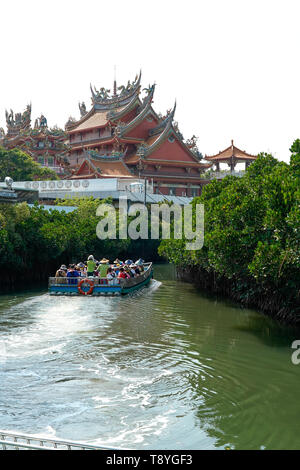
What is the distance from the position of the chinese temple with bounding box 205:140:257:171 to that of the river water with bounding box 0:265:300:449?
114ft

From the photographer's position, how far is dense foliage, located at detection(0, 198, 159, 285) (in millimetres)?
20781

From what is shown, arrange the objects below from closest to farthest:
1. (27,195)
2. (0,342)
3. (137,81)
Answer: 1. (0,342)
2. (27,195)
3. (137,81)

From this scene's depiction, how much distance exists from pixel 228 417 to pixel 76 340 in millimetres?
5614

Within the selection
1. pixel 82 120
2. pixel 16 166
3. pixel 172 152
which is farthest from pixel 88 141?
pixel 16 166

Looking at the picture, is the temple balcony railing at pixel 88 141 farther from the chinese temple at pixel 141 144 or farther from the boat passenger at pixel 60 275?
the boat passenger at pixel 60 275

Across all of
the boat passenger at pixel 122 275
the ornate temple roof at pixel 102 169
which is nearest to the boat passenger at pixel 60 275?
the boat passenger at pixel 122 275

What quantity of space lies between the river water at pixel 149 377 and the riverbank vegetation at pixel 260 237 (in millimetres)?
1099

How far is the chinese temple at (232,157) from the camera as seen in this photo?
49.4 meters

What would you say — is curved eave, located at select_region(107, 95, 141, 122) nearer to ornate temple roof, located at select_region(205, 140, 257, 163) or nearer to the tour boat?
ornate temple roof, located at select_region(205, 140, 257, 163)

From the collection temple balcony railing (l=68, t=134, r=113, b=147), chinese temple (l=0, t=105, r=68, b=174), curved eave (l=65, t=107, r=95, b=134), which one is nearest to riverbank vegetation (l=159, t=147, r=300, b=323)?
temple balcony railing (l=68, t=134, r=113, b=147)

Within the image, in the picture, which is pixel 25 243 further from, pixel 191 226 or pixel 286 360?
pixel 286 360
